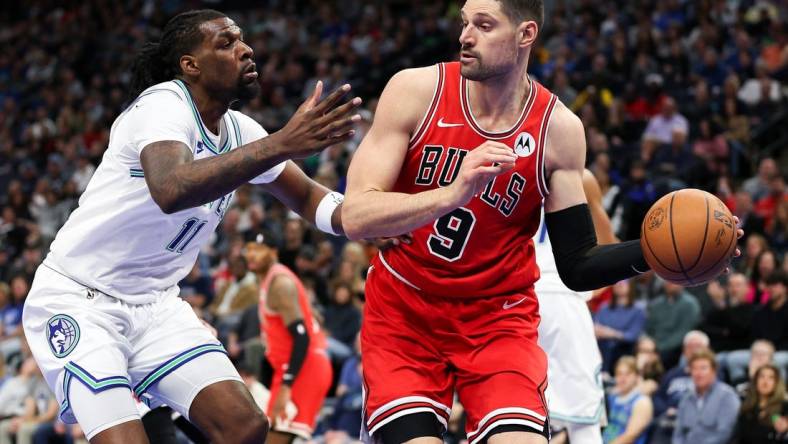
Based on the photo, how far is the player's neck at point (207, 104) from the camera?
182 inches

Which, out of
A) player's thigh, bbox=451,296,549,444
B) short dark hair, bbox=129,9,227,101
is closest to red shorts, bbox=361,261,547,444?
player's thigh, bbox=451,296,549,444

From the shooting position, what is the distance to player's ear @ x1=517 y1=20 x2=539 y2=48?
13.9 feet

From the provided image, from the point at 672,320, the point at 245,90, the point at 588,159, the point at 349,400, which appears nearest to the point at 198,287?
the point at 349,400

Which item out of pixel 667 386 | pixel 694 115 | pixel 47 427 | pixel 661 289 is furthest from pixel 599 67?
pixel 47 427

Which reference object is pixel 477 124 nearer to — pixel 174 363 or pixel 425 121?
pixel 425 121

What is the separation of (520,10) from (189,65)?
143 cm

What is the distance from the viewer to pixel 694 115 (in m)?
14.0

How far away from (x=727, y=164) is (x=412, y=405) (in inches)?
382

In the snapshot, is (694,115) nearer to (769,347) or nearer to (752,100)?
(752,100)

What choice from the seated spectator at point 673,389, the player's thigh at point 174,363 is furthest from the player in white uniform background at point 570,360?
the seated spectator at point 673,389

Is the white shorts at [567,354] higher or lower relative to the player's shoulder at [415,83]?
lower

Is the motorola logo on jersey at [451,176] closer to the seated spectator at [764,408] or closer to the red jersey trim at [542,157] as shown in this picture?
the red jersey trim at [542,157]

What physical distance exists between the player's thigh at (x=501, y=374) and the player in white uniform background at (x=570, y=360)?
1976 millimetres

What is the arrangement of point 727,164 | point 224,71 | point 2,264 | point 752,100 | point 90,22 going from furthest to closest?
point 90,22 → point 2,264 → point 752,100 → point 727,164 → point 224,71
